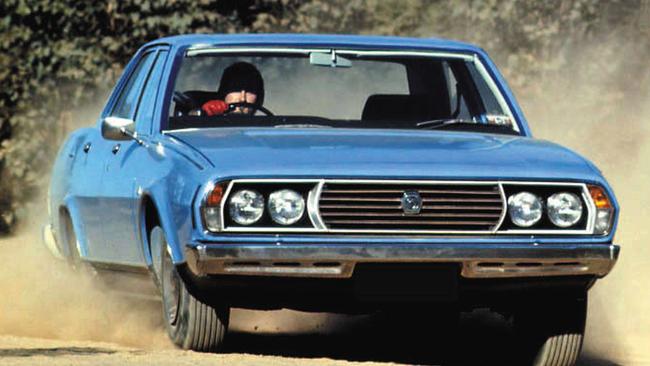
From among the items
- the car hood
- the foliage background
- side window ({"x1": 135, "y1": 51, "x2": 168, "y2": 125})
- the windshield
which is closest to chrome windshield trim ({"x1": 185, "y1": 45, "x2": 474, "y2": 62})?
the windshield

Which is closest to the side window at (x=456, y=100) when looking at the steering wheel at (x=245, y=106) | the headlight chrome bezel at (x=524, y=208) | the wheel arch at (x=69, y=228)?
the steering wheel at (x=245, y=106)

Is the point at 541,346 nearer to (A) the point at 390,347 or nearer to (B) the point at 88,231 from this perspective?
(A) the point at 390,347

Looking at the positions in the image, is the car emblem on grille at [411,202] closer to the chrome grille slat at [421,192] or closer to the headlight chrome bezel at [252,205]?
the chrome grille slat at [421,192]

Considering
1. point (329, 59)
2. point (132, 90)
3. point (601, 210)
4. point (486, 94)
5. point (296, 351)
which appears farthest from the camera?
point (132, 90)

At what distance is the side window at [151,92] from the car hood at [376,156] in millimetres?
627

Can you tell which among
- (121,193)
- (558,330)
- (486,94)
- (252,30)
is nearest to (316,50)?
(486,94)

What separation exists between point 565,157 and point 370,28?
1244cm

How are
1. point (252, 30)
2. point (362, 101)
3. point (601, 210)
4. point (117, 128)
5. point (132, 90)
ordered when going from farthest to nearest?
point (252, 30) → point (362, 101) → point (132, 90) → point (117, 128) → point (601, 210)

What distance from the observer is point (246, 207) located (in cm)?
741

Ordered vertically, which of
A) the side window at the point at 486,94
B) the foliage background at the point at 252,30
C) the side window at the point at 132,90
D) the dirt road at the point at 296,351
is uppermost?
the side window at the point at 486,94

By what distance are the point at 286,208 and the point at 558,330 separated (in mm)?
1456

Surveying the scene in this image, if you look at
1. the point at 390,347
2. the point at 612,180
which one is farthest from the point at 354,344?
the point at 612,180

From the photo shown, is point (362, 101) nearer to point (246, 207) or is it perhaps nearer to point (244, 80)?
point (244, 80)

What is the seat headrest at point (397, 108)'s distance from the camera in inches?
356
